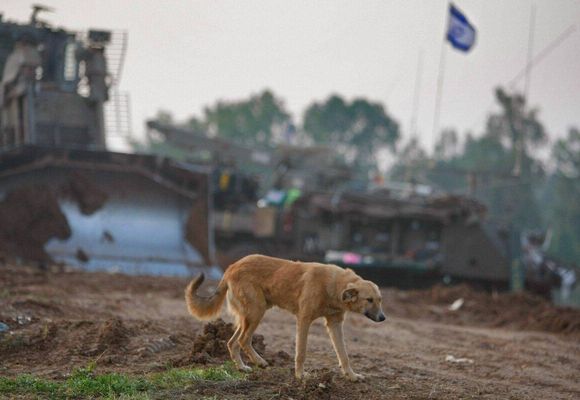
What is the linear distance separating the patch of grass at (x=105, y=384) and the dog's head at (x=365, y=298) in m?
1.10

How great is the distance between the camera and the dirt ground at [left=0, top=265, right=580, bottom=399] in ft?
25.1

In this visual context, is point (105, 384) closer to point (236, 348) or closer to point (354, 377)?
point (236, 348)

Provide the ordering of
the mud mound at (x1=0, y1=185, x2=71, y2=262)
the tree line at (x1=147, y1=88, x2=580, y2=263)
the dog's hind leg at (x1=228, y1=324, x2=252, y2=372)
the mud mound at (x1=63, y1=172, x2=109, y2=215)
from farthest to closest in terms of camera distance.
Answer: the tree line at (x1=147, y1=88, x2=580, y2=263) < the mud mound at (x1=63, y1=172, x2=109, y2=215) < the mud mound at (x1=0, y1=185, x2=71, y2=262) < the dog's hind leg at (x1=228, y1=324, x2=252, y2=372)

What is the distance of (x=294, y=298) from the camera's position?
7.83m

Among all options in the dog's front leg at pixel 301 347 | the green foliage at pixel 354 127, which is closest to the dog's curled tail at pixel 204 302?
the dog's front leg at pixel 301 347

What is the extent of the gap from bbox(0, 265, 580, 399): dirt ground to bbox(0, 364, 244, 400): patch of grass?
19 centimetres

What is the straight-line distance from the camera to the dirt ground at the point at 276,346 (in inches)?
301

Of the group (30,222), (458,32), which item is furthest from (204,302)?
(458,32)

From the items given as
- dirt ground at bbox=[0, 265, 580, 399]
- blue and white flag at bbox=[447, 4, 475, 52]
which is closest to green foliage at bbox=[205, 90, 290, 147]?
blue and white flag at bbox=[447, 4, 475, 52]

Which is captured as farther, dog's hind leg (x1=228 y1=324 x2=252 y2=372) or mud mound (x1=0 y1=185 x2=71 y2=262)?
mud mound (x1=0 y1=185 x2=71 y2=262)

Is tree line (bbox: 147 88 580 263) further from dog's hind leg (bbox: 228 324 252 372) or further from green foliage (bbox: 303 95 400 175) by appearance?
dog's hind leg (bbox: 228 324 252 372)

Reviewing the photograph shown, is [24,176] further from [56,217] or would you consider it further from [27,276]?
[27,276]

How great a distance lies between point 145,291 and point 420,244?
443 inches

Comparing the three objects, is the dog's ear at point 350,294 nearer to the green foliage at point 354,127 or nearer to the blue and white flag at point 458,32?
the blue and white flag at point 458,32
